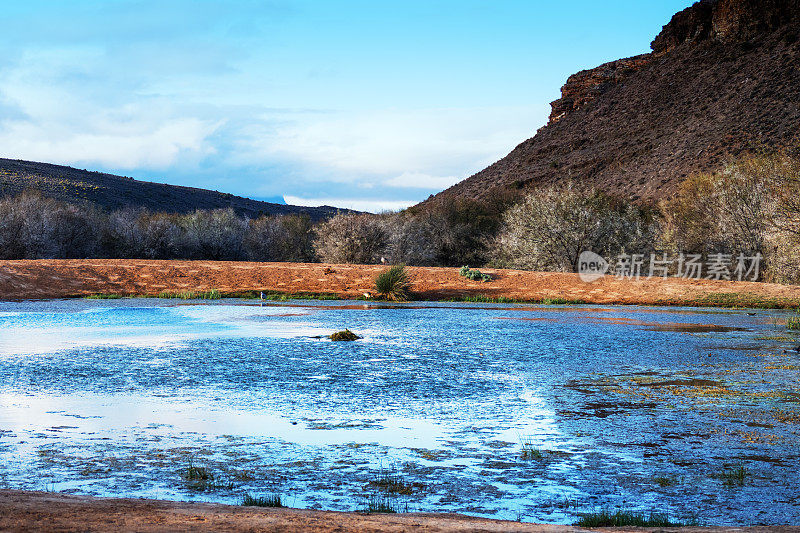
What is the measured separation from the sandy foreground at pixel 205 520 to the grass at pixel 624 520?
0.96 feet

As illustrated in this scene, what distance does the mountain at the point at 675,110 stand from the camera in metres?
58.7

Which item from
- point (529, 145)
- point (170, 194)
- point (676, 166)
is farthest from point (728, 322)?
point (170, 194)

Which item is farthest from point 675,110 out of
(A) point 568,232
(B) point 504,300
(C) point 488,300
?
(C) point 488,300

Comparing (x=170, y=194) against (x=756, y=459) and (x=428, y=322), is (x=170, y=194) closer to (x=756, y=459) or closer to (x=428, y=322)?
(x=428, y=322)

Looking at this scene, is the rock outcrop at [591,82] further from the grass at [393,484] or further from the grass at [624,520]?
the grass at [624,520]

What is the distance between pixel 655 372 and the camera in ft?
42.2

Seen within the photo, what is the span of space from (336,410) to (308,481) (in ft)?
10.2

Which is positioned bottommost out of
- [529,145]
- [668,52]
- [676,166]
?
[676,166]

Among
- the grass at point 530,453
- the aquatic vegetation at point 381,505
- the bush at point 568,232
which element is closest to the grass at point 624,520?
the aquatic vegetation at point 381,505

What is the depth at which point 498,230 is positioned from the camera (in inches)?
2046

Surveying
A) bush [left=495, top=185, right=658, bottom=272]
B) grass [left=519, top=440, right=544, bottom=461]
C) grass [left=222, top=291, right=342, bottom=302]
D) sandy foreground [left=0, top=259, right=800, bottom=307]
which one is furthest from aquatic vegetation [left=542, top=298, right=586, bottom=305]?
grass [left=519, top=440, right=544, bottom=461]

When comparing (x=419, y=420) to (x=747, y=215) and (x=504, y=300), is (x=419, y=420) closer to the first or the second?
(x=504, y=300)

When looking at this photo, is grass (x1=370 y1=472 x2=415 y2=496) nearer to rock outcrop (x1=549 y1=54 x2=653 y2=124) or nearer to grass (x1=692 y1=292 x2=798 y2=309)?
grass (x1=692 y1=292 x2=798 y2=309)

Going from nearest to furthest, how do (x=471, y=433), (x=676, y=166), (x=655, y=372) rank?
(x=471, y=433) → (x=655, y=372) → (x=676, y=166)
